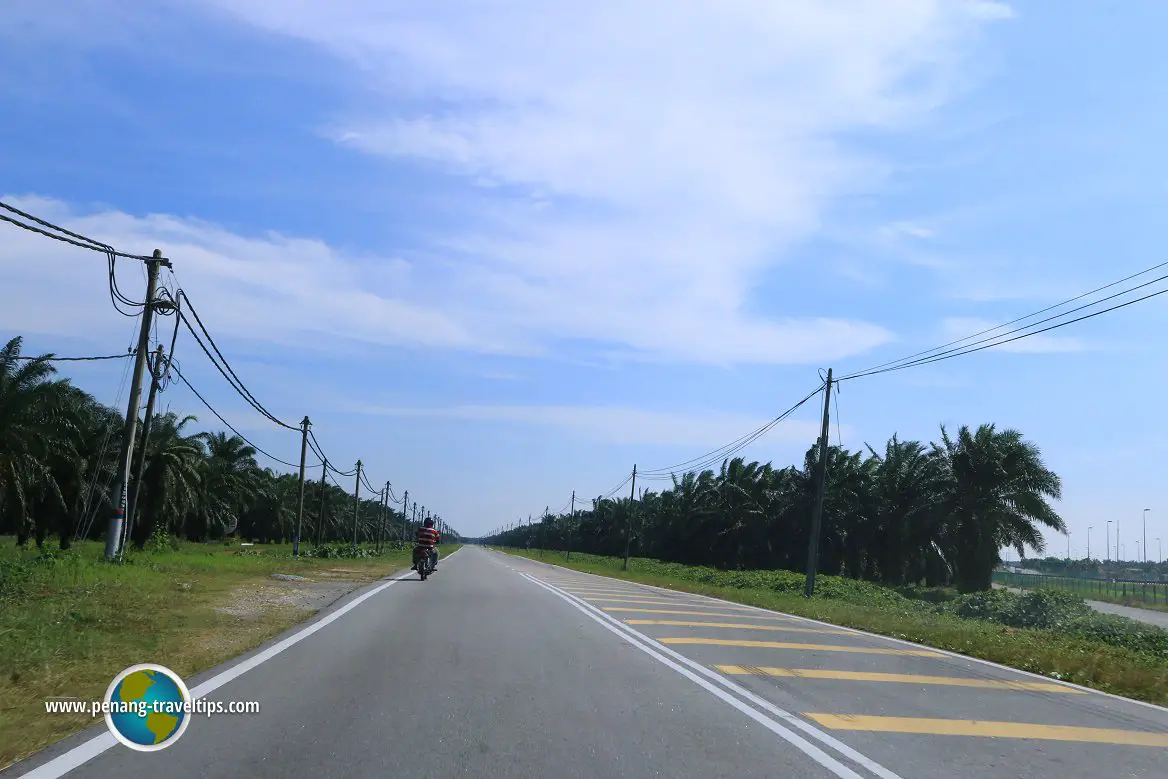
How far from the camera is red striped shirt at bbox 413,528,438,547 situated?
2709 centimetres

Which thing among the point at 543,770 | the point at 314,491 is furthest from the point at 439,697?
the point at 314,491

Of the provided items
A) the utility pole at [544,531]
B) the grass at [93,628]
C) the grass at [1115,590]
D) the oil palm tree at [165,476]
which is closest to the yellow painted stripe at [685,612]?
the grass at [93,628]

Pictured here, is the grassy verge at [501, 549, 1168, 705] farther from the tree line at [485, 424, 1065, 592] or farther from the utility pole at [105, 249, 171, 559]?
the utility pole at [105, 249, 171, 559]

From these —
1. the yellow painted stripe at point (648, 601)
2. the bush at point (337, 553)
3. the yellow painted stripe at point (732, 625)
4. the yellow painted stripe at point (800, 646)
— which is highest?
the yellow painted stripe at point (800, 646)

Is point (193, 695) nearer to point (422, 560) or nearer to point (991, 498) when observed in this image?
point (422, 560)

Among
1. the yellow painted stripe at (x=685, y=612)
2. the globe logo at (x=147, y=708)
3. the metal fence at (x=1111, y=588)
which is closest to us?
the globe logo at (x=147, y=708)

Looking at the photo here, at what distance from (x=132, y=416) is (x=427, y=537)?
9195 mm

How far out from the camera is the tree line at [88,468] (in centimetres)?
3156

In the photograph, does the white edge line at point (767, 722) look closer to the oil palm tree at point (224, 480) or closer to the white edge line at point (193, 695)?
the white edge line at point (193, 695)

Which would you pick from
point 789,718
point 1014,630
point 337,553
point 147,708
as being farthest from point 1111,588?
point 147,708

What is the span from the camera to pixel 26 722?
21.8ft

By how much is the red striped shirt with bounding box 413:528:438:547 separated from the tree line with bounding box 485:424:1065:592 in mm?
33840

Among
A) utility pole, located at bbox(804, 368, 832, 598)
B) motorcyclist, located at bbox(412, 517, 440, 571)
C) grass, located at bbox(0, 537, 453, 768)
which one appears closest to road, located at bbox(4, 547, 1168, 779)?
grass, located at bbox(0, 537, 453, 768)

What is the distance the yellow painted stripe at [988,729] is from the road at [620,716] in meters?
0.03
